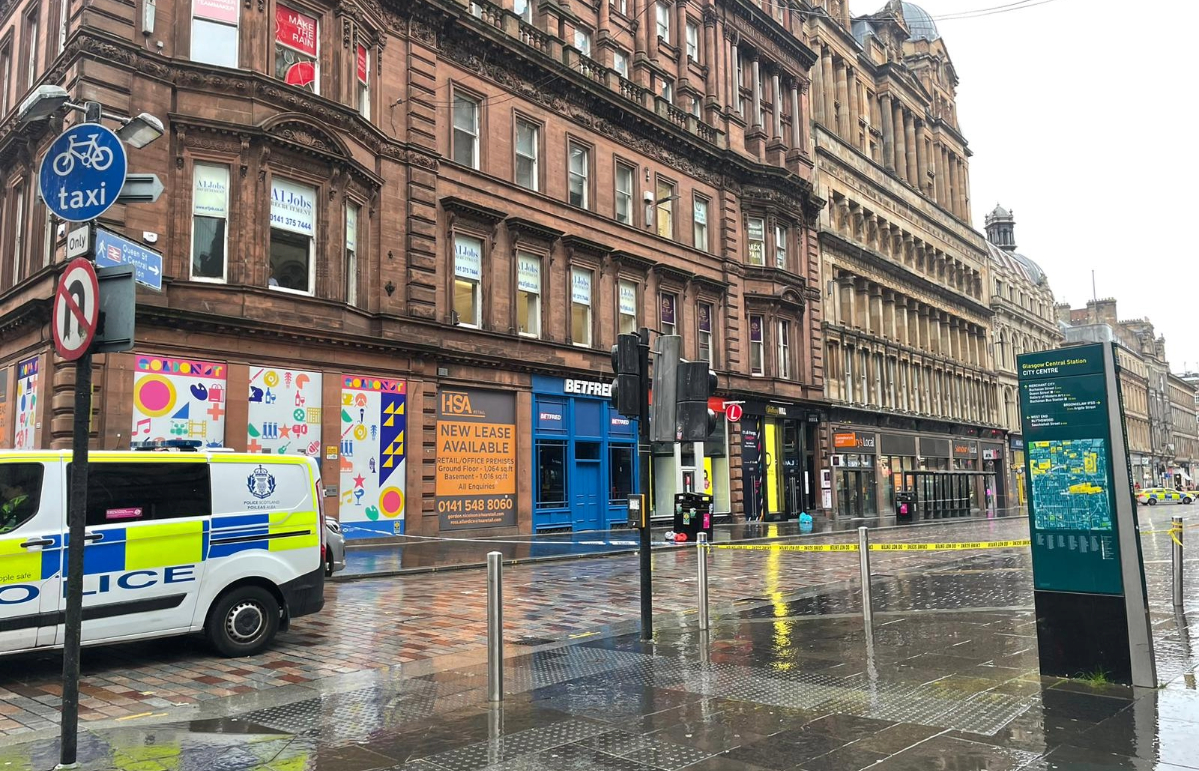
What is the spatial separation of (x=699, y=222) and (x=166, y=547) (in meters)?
29.3

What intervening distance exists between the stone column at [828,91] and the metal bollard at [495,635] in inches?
1697

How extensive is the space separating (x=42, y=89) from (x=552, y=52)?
2185 cm

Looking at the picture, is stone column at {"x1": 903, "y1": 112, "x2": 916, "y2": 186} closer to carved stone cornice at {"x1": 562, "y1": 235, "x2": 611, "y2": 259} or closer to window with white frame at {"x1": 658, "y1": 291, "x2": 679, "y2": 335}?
window with white frame at {"x1": 658, "y1": 291, "x2": 679, "y2": 335}

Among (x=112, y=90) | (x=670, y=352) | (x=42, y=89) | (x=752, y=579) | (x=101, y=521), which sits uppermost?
(x=112, y=90)

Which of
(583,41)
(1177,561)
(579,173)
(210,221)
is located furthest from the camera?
(583,41)

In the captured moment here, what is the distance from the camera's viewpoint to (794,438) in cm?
3928

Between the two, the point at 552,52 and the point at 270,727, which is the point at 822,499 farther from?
the point at 270,727

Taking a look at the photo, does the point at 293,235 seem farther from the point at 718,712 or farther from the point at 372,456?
the point at 718,712

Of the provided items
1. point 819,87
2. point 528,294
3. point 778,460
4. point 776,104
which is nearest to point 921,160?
point 819,87

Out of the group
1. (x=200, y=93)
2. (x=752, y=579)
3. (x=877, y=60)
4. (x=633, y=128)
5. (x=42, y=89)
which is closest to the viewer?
(x=42, y=89)

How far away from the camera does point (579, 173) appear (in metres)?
29.8

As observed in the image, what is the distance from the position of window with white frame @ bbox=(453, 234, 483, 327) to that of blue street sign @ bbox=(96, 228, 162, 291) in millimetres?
17989

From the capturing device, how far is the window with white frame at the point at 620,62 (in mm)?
31453

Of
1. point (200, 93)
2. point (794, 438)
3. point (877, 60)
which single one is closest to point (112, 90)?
point (200, 93)
